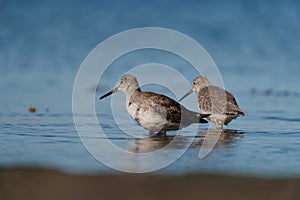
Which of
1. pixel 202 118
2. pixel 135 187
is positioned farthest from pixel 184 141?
pixel 135 187

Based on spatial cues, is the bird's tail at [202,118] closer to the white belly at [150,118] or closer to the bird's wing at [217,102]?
the bird's wing at [217,102]

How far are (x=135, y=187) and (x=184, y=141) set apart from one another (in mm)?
2988

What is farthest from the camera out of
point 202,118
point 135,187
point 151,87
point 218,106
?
point 151,87

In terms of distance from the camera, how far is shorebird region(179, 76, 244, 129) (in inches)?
341

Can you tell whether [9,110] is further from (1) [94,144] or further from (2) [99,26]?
(2) [99,26]

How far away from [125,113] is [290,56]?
22.7 ft

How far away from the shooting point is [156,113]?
309 inches

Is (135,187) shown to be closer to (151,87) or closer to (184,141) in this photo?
(184,141)

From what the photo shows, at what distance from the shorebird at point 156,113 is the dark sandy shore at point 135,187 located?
2.71 meters

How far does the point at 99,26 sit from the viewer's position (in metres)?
16.8

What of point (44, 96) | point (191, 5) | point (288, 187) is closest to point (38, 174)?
point (288, 187)

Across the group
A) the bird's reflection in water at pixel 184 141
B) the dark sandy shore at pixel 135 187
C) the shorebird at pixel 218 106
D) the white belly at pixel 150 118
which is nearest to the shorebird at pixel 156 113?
the white belly at pixel 150 118

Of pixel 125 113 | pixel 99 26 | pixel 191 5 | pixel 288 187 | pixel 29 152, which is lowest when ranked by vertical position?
pixel 288 187

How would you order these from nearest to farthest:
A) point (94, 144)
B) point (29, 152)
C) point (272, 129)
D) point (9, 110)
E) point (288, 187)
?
point (288, 187)
point (29, 152)
point (94, 144)
point (272, 129)
point (9, 110)
